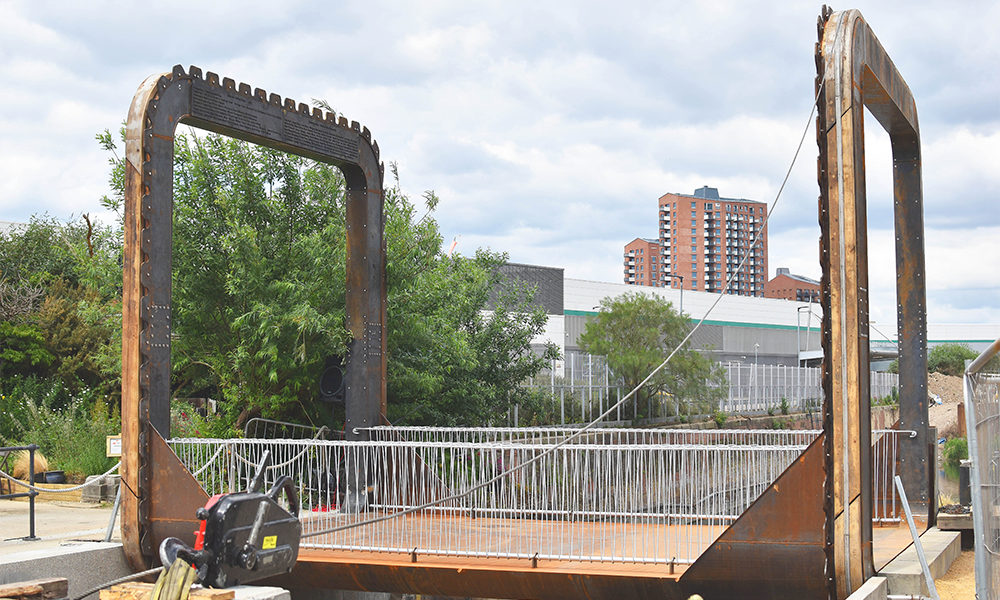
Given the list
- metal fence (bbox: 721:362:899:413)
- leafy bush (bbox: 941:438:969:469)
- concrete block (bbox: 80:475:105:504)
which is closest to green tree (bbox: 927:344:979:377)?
metal fence (bbox: 721:362:899:413)

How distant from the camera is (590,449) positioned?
33.0ft

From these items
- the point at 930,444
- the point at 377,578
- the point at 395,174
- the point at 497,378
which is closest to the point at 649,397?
the point at 497,378

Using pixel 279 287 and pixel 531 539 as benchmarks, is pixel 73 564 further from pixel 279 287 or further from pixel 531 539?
pixel 279 287

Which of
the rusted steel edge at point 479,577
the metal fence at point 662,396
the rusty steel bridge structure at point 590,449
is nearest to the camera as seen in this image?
the rusty steel bridge structure at point 590,449

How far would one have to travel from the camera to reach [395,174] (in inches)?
628

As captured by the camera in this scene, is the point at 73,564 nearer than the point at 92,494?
Yes

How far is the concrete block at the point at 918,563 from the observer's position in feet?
23.9

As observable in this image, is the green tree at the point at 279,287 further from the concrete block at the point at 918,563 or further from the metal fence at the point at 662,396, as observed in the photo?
the concrete block at the point at 918,563

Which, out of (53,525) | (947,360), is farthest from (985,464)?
(947,360)

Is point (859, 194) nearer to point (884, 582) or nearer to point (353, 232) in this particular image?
point (884, 582)

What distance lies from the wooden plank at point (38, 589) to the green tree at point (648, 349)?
863 inches

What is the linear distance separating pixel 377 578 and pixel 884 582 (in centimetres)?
432

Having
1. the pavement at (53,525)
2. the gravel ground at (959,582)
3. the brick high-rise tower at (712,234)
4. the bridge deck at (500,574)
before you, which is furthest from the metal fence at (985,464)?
the brick high-rise tower at (712,234)

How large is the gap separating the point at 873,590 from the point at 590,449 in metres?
3.84
